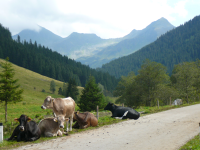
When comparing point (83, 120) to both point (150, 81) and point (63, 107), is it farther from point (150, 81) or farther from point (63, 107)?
point (150, 81)

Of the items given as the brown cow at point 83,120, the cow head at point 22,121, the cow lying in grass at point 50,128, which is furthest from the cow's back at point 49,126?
the brown cow at point 83,120

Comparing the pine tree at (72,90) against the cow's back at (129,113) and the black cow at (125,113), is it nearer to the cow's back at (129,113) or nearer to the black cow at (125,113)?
the black cow at (125,113)

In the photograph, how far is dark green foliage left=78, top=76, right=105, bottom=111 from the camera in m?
53.1

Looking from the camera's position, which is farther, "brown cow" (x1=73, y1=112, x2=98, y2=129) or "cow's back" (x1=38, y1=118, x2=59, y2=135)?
"brown cow" (x1=73, y1=112, x2=98, y2=129)

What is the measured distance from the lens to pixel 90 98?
5350 centimetres

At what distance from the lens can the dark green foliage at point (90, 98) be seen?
53109 mm

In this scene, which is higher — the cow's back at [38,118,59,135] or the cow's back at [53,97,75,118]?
the cow's back at [53,97,75,118]

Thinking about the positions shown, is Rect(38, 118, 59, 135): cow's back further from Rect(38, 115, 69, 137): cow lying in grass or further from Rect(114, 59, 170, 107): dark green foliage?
Rect(114, 59, 170, 107): dark green foliage

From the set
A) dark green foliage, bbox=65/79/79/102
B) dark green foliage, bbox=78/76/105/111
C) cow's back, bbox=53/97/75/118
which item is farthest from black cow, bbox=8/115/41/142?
dark green foliage, bbox=65/79/79/102

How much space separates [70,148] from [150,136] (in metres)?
5.46

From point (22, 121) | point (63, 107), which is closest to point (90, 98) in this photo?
point (63, 107)

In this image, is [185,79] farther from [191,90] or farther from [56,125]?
[56,125]

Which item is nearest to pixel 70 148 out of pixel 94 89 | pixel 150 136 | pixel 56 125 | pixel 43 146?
pixel 43 146

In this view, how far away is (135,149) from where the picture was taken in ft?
30.2
